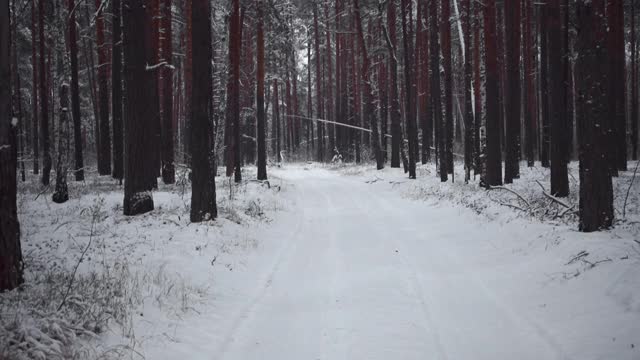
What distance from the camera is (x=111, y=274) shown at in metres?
6.26

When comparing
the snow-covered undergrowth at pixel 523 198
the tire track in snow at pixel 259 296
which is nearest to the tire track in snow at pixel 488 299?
the tire track in snow at pixel 259 296

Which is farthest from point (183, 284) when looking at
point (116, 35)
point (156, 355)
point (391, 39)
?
point (391, 39)

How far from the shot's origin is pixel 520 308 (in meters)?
5.57

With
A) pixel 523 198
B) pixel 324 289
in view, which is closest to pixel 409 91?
pixel 523 198

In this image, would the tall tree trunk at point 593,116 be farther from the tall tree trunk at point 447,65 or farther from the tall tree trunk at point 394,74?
the tall tree trunk at point 394,74

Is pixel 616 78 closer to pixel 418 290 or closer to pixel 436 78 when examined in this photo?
pixel 436 78

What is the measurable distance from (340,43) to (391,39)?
10727mm

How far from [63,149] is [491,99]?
1458cm

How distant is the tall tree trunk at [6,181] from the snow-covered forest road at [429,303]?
2.59 metres

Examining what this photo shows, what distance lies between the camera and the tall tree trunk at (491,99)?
1530cm

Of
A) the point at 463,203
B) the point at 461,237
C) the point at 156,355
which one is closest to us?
the point at 156,355

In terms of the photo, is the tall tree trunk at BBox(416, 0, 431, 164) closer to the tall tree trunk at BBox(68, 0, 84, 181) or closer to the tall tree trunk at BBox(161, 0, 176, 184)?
the tall tree trunk at BBox(161, 0, 176, 184)

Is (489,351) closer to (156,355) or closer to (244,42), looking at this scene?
(156,355)

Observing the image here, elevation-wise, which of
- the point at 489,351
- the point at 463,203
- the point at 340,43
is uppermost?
the point at 340,43
